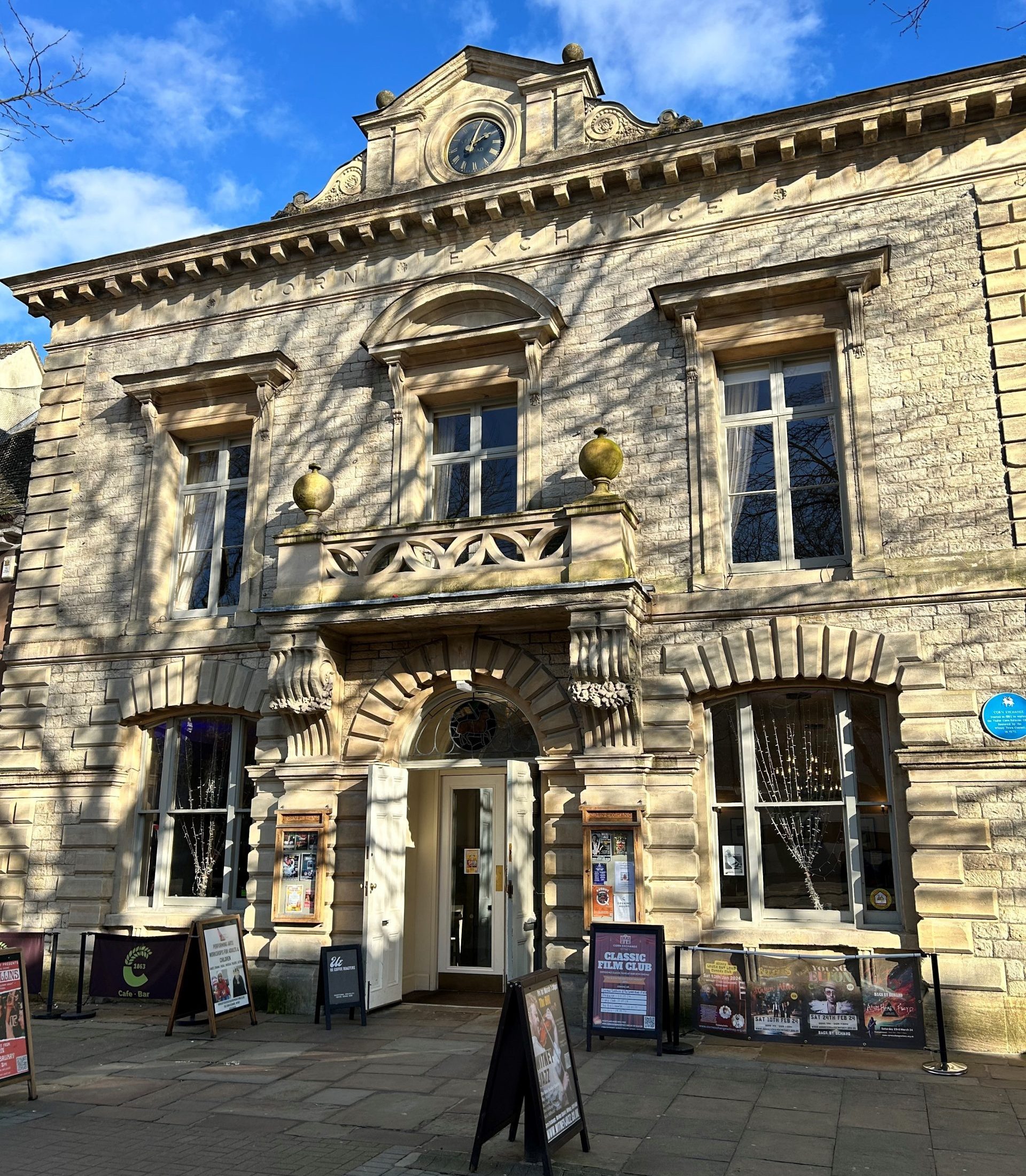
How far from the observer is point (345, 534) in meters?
12.1

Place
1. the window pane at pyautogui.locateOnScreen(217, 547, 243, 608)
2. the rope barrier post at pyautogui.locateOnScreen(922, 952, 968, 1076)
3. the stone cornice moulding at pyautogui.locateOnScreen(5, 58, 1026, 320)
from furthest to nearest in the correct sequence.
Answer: the window pane at pyautogui.locateOnScreen(217, 547, 243, 608)
the stone cornice moulding at pyautogui.locateOnScreen(5, 58, 1026, 320)
the rope barrier post at pyautogui.locateOnScreen(922, 952, 968, 1076)

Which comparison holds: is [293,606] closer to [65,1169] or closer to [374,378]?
[374,378]

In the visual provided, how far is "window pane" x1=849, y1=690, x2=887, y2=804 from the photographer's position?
10484 millimetres

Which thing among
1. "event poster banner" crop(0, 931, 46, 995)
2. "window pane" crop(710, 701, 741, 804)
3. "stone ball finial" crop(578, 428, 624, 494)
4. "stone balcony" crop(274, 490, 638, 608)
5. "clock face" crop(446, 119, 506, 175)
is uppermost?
"clock face" crop(446, 119, 506, 175)

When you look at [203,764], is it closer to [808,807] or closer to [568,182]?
[808,807]

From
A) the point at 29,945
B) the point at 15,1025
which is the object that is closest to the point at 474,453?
the point at 29,945

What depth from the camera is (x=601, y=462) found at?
36.8 feet

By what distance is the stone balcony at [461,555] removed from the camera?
10945 millimetres

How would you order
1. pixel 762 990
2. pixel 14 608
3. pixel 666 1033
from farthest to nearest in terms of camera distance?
pixel 14 608
pixel 666 1033
pixel 762 990

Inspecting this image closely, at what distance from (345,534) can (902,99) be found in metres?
8.11

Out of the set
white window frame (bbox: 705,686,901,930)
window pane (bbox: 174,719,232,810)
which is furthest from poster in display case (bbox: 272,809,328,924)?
white window frame (bbox: 705,686,901,930)

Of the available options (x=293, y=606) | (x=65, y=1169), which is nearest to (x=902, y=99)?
(x=293, y=606)

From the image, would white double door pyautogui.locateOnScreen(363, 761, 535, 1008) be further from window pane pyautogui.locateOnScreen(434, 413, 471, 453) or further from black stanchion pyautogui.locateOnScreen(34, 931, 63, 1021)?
window pane pyautogui.locateOnScreen(434, 413, 471, 453)

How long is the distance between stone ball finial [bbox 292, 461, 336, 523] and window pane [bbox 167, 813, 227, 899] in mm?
4059
